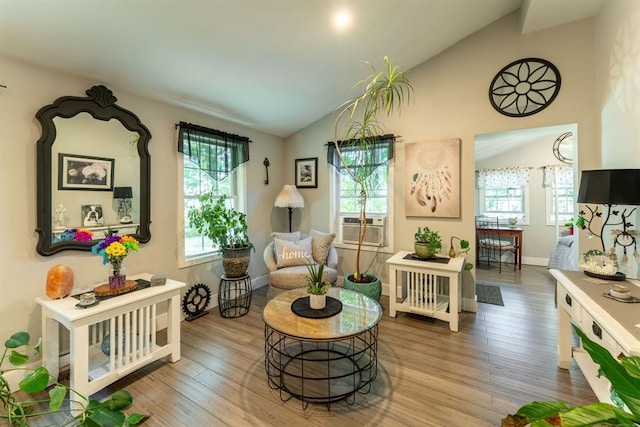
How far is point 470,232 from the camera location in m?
3.28

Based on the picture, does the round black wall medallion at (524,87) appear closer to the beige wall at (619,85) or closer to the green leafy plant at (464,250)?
the beige wall at (619,85)

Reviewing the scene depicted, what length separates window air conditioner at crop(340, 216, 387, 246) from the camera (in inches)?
150

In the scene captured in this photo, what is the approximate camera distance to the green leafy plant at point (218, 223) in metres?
3.12

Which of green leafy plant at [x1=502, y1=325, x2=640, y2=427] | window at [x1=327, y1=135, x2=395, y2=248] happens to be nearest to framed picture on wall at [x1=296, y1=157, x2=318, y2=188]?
window at [x1=327, y1=135, x2=395, y2=248]

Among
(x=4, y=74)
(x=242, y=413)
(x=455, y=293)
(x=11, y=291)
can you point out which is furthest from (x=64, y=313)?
(x=455, y=293)

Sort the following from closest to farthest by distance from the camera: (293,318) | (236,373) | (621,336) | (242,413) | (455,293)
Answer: (621,336) < (242,413) < (293,318) < (236,373) < (455,293)

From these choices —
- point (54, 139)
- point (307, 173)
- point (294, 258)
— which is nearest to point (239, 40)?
point (54, 139)

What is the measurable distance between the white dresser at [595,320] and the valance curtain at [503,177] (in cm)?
434

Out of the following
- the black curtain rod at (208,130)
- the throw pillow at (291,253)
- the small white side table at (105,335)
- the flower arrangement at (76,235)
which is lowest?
the small white side table at (105,335)

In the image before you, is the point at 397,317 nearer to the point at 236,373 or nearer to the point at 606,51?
the point at 236,373

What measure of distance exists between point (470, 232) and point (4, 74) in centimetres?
428

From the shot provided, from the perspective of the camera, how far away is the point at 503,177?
5906mm

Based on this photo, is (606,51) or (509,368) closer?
(509,368)

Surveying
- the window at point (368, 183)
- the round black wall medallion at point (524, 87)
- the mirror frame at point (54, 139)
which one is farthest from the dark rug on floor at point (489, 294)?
the mirror frame at point (54, 139)
